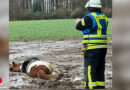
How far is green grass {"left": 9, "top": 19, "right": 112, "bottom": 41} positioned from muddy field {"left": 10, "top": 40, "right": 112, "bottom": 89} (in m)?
0.11

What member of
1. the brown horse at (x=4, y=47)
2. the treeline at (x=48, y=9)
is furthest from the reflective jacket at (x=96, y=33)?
the brown horse at (x=4, y=47)

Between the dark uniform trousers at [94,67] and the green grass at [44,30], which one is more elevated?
the green grass at [44,30]

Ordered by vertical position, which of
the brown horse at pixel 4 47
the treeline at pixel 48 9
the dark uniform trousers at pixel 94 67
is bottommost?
the dark uniform trousers at pixel 94 67

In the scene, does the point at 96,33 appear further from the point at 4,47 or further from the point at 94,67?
the point at 4,47

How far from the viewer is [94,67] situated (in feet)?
14.2

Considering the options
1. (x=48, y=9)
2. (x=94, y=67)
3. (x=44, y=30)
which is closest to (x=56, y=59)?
(x=44, y=30)

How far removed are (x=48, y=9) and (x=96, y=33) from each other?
3.70 feet

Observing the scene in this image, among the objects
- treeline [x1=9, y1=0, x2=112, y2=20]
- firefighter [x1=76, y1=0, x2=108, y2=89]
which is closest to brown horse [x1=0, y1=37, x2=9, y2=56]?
treeline [x1=9, y1=0, x2=112, y2=20]

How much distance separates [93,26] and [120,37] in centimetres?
82

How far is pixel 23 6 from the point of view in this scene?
477 cm

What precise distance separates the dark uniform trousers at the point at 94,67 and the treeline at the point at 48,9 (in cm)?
80

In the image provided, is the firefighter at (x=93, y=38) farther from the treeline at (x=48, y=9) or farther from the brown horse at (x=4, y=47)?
the brown horse at (x=4, y=47)

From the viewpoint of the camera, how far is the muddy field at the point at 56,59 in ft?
15.5

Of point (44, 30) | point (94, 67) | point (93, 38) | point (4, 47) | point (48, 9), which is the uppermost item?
Result: point (48, 9)
